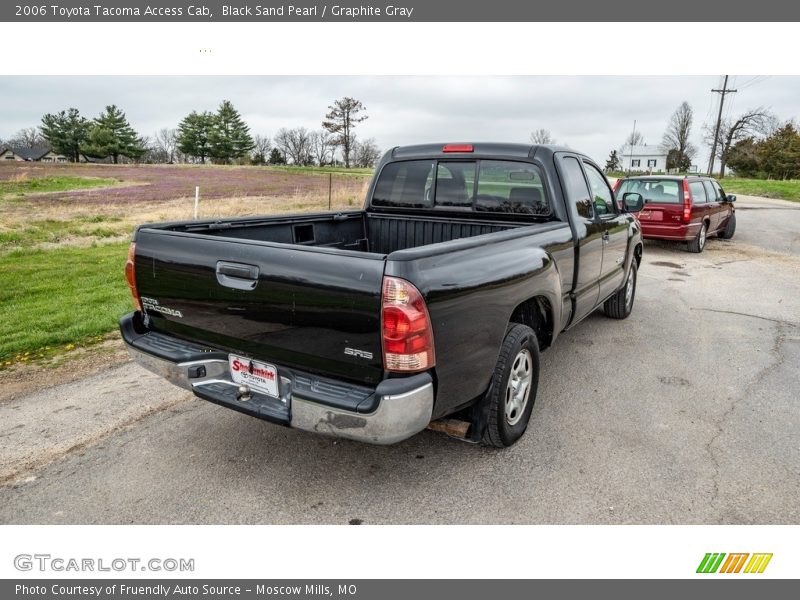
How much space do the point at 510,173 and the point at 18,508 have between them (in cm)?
393

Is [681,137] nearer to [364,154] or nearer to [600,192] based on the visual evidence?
[364,154]

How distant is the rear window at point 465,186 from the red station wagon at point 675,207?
25.0 ft

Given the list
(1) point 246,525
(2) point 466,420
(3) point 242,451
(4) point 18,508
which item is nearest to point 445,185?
(2) point 466,420

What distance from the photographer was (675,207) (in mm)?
11141

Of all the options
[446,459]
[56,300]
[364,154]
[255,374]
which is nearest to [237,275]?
[255,374]

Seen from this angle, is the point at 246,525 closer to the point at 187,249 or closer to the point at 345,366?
the point at 345,366

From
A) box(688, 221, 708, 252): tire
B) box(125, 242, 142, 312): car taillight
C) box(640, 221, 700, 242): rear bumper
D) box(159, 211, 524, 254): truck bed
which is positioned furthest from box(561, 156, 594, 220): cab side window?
box(688, 221, 708, 252): tire

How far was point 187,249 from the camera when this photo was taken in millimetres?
3090

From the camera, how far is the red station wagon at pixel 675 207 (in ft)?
36.5

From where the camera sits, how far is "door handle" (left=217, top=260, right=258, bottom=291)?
9.30ft

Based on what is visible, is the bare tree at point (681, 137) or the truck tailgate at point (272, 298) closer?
the truck tailgate at point (272, 298)

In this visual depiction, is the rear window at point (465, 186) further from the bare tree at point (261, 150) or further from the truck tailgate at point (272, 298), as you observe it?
the bare tree at point (261, 150)

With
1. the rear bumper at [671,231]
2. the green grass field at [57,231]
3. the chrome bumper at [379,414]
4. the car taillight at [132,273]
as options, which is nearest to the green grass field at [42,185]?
the green grass field at [57,231]

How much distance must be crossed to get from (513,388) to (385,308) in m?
1.37
